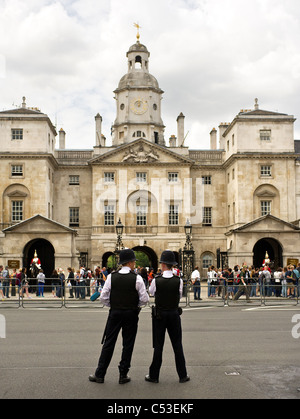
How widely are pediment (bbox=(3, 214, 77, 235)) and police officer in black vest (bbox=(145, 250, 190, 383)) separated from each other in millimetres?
33141

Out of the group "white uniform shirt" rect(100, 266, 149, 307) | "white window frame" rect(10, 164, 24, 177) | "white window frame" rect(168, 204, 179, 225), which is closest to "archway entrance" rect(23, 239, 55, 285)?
"white window frame" rect(10, 164, 24, 177)

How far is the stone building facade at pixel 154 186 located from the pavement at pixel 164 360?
3270cm

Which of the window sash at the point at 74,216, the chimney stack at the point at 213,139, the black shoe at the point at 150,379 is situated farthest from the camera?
the chimney stack at the point at 213,139

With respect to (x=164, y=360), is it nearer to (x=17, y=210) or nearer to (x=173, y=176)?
(x=17, y=210)

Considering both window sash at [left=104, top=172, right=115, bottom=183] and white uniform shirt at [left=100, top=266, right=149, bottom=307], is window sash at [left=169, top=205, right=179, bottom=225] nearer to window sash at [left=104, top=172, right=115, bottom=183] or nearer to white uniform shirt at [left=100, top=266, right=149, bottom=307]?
window sash at [left=104, top=172, right=115, bottom=183]

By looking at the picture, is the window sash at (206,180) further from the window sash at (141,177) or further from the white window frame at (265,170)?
the white window frame at (265,170)

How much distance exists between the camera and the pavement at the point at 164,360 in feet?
25.8

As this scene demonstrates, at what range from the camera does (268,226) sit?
1762 inches

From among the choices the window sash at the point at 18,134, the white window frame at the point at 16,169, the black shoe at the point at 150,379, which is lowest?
the black shoe at the point at 150,379

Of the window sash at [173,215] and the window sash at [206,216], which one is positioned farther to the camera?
the window sash at [206,216]

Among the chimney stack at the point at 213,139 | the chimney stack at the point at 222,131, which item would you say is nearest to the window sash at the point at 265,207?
the chimney stack at the point at 222,131

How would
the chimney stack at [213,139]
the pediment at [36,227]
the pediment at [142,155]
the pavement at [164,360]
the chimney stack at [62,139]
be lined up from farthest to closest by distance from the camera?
the chimney stack at [62,139] → the chimney stack at [213,139] → the pediment at [142,155] → the pediment at [36,227] → the pavement at [164,360]

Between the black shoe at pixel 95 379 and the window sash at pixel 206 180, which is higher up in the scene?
the window sash at pixel 206 180
